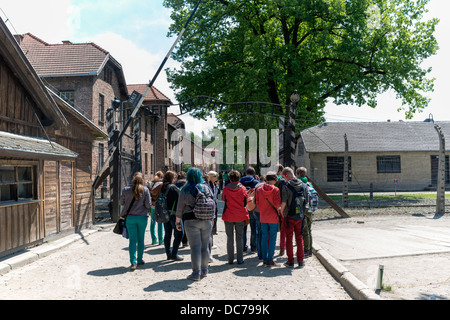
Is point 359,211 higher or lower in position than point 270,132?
lower

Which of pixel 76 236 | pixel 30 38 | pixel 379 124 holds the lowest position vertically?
pixel 76 236

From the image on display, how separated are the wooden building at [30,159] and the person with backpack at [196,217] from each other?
11.3 feet

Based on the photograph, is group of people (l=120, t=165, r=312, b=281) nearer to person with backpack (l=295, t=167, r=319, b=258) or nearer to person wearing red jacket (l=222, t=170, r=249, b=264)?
person wearing red jacket (l=222, t=170, r=249, b=264)

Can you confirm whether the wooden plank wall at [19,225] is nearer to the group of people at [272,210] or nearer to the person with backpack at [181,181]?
the person with backpack at [181,181]

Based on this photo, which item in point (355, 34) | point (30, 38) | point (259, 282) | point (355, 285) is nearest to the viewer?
point (355, 285)

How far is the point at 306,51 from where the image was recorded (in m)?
24.0

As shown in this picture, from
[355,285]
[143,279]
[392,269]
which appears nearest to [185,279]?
[143,279]

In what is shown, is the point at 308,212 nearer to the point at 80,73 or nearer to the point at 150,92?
the point at 80,73

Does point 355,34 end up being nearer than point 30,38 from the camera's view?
Yes

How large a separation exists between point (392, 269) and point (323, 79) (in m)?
19.9

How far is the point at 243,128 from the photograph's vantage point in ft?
122

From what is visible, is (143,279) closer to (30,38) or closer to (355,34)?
(355,34)

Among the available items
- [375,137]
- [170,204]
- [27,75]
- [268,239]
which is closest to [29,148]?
[27,75]

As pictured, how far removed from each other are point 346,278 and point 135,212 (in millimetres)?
3903
